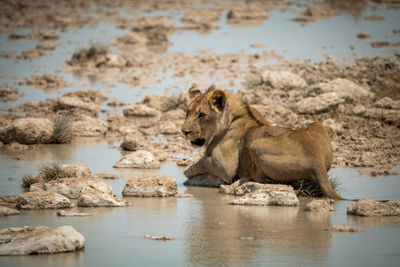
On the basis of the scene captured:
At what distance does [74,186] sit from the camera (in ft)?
37.9

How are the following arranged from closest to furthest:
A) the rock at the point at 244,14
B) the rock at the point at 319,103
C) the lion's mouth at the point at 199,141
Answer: the lion's mouth at the point at 199,141 → the rock at the point at 319,103 → the rock at the point at 244,14

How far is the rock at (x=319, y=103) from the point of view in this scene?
19047 millimetres

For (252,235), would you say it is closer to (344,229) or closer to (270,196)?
(344,229)

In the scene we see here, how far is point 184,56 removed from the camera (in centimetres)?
3197

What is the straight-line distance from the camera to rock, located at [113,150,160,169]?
14.2 metres

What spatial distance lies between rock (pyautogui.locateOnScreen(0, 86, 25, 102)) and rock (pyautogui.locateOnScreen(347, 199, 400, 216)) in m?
14.0

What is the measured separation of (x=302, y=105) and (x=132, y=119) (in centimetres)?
427

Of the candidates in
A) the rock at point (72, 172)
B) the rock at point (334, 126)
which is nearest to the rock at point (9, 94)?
the rock at point (334, 126)

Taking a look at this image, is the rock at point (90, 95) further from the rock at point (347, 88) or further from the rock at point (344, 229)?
the rock at point (344, 229)

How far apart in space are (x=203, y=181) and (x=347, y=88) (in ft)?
28.9

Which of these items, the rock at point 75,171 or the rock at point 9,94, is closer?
the rock at point 75,171

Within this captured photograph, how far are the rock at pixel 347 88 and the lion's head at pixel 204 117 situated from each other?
26.4ft

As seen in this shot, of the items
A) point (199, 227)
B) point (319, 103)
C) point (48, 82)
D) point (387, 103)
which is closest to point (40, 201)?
point (199, 227)

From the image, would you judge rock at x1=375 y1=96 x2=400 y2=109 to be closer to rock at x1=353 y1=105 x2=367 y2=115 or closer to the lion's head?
rock at x1=353 y1=105 x2=367 y2=115
